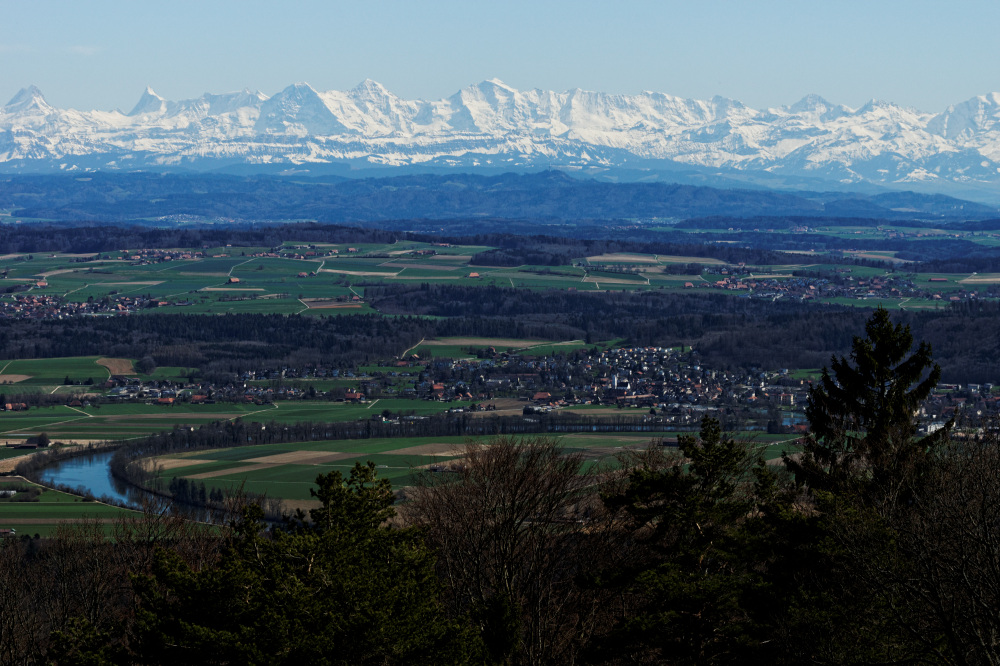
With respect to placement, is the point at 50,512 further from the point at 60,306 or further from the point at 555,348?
the point at 60,306

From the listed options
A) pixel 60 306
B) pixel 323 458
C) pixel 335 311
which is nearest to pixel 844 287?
pixel 335 311

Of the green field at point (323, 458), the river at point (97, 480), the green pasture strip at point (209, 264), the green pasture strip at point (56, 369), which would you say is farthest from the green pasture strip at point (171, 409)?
the green pasture strip at point (209, 264)

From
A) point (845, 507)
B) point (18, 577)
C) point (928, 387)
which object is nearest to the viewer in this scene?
point (845, 507)

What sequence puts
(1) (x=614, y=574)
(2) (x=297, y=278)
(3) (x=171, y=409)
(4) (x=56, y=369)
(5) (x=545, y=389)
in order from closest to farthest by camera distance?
(1) (x=614, y=574) → (3) (x=171, y=409) → (5) (x=545, y=389) → (4) (x=56, y=369) → (2) (x=297, y=278)

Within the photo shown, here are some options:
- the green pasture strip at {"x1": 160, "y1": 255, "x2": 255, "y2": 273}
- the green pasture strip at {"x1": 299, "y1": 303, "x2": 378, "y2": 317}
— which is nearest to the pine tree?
the green pasture strip at {"x1": 299, "y1": 303, "x2": 378, "y2": 317}

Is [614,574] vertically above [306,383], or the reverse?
[614,574]

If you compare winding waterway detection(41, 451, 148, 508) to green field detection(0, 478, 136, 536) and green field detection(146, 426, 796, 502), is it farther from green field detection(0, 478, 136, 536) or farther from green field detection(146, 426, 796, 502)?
green field detection(146, 426, 796, 502)

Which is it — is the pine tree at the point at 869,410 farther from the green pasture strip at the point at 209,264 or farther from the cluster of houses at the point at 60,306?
the green pasture strip at the point at 209,264

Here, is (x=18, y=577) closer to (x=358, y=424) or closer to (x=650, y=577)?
(x=650, y=577)

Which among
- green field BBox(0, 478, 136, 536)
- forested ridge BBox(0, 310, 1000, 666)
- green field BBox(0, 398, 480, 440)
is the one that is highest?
forested ridge BBox(0, 310, 1000, 666)

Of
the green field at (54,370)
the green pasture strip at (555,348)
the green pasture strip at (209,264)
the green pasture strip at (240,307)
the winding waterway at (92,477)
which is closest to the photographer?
the winding waterway at (92,477)

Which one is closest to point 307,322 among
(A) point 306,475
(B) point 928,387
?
(A) point 306,475
